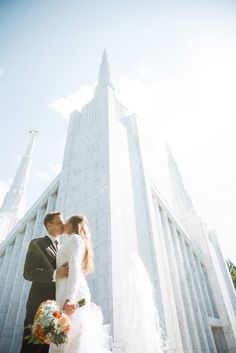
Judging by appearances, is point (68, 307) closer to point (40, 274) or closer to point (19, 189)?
point (40, 274)

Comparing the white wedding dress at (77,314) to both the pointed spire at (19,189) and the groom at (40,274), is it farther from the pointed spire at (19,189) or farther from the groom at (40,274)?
the pointed spire at (19,189)

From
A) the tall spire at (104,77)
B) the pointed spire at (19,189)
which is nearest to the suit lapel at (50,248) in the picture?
the tall spire at (104,77)

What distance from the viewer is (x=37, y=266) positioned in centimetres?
306

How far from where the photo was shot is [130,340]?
5.74 meters

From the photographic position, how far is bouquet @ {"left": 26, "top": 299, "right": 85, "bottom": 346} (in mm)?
2305

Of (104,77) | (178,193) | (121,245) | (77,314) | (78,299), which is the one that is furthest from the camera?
(178,193)

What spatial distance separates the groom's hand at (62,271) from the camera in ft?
9.69

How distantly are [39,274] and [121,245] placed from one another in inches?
171

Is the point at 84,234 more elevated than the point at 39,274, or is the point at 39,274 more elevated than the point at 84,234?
the point at 84,234

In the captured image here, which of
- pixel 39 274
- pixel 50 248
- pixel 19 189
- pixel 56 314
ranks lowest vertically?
pixel 56 314

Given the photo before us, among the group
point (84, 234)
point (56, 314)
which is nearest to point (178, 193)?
point (84, 234)

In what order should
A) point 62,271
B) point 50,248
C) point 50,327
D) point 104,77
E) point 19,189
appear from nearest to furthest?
point 50,327 < point 62,271 < point 50,248 < point 104,77 < point 19,189

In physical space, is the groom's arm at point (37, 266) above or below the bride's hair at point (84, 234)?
below

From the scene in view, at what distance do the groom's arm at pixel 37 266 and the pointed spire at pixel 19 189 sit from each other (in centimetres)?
1723
